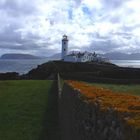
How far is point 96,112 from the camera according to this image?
6.39m

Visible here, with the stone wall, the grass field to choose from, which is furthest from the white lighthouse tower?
the stone wall

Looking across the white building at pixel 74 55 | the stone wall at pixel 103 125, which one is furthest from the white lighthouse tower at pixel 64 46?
the stone wall at pixel 103 125

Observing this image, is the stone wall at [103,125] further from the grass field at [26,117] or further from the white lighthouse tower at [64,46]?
the white lighthouse tower at [64,46]

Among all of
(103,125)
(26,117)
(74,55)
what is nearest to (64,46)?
→ (74,55)

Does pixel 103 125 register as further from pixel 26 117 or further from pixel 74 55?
pixel 74 55

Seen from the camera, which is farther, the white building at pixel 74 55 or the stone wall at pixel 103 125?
the white building at pixel 74 55

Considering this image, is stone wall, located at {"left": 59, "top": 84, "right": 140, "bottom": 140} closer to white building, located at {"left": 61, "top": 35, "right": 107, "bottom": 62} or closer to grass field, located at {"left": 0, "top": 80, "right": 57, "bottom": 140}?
grass field, located at {"left": 0, "top": 80, "right": 57, "bottom": 140}

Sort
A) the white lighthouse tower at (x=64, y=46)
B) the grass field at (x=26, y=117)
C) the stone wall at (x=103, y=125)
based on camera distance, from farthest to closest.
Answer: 1. the white lighthouse tower at (x=64, y=46)
2. the grass field at (x=26, y=117)
3. the stone wall at (x=103, y=125)

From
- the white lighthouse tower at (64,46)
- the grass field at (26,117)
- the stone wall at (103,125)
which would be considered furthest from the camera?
the white lighthouse tower at (64,46)

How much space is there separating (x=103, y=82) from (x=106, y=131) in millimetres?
51056

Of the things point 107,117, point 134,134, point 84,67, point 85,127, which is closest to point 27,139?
point 85,127

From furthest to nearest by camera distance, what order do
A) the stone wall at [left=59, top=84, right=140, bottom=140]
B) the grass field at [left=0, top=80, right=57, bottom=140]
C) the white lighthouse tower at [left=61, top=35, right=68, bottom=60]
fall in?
the white lighthouse tower at [left=61, top=35, right=68, bottom=60] < the grass field at [left=0, top=80, right=57, bottom=140] < the stone wall at [left=59, top=84, right=140, bottom=140]

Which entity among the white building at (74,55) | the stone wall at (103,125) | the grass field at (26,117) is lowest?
the grass field at (26,117)

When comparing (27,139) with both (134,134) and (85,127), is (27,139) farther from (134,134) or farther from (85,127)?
(134,134)
